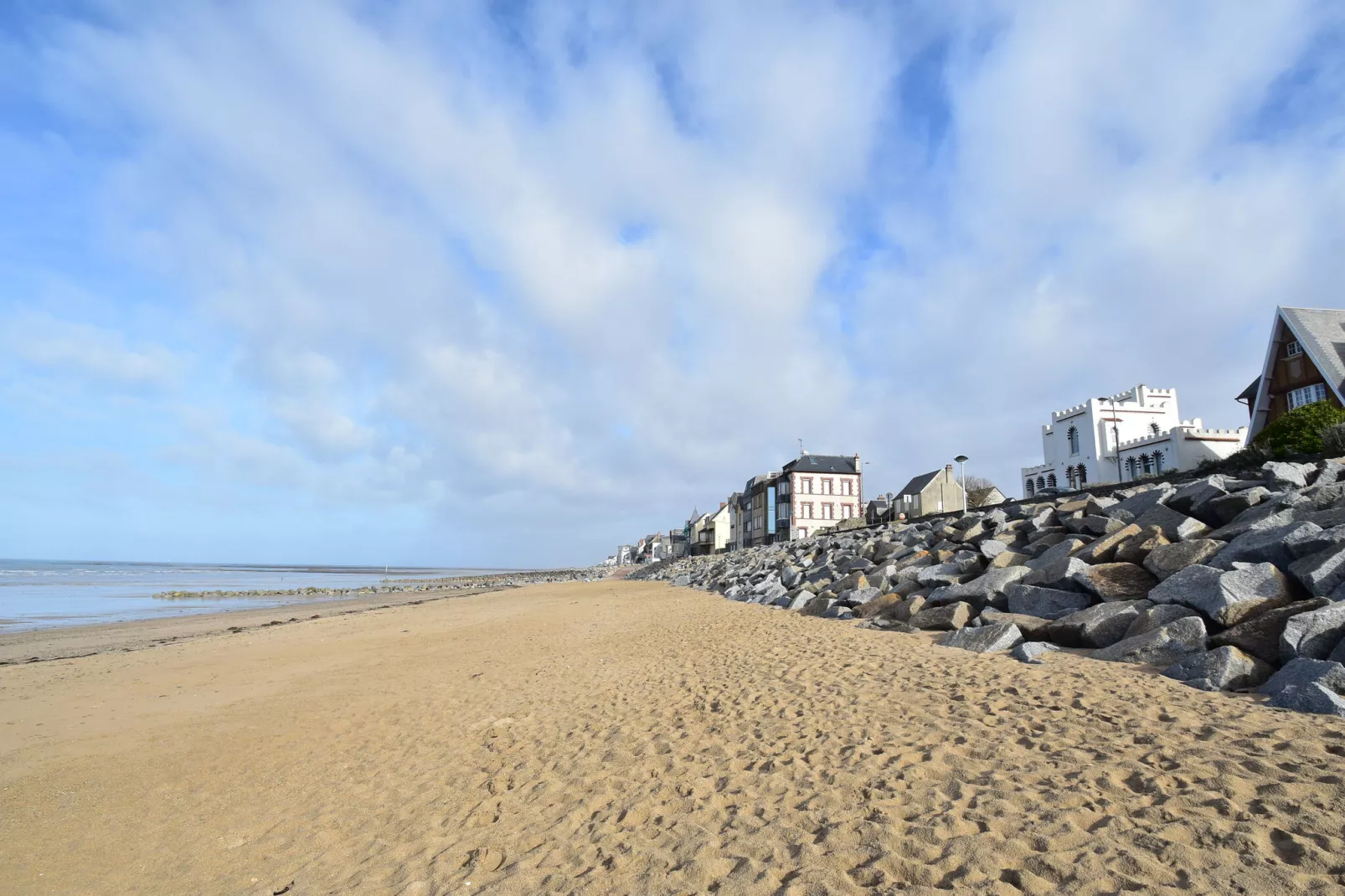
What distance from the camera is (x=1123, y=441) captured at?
4288 centimetres

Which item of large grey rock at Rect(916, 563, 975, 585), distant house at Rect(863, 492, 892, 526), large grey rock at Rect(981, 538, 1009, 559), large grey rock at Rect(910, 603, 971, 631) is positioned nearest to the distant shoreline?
large grey rock at Rect(910, 603, 971, 631)

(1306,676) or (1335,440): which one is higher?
(1335,440)

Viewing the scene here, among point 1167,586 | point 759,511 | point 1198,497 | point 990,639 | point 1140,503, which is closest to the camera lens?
point 1167,586

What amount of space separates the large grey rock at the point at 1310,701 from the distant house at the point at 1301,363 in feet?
85.4

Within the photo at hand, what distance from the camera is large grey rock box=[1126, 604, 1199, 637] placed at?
6.74 meters

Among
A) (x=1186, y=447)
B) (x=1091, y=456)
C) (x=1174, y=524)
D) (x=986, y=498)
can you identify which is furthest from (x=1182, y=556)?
(x=986, y=498)

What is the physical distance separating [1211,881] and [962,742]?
6.90ft

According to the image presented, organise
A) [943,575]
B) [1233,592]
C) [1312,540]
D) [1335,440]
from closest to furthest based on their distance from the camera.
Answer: [1233,592] < [1312,540] < [943,575] < [1335,440]

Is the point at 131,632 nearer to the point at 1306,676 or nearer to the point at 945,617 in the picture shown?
the point at 945,617

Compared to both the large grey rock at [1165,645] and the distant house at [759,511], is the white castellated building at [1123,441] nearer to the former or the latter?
the distant house at [759,511]

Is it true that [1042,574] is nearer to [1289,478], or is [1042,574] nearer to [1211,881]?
[1289,478]

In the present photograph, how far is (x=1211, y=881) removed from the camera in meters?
3.04

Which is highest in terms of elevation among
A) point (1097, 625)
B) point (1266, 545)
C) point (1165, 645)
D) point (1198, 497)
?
point (1198, 497)

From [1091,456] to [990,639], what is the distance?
42.4 metres
